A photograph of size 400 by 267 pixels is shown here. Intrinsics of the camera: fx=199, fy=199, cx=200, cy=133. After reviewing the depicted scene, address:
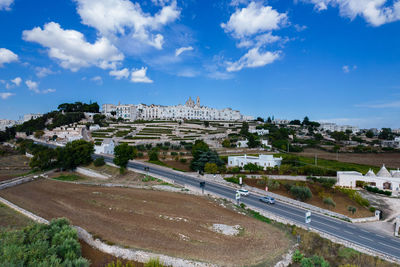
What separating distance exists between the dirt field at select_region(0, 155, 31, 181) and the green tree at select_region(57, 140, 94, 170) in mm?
8749

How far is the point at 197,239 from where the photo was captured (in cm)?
1645

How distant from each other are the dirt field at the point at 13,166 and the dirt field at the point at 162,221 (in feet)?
48.1

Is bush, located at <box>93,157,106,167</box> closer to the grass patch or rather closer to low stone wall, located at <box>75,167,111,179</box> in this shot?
low stone wall, located at <box>75,167,111,179</box>

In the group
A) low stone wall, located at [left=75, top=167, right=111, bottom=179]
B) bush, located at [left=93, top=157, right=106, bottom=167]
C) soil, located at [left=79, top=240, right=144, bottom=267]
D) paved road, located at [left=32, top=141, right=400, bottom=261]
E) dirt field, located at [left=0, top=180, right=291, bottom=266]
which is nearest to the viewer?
soil, located at [left=79, top=240, right=144, bottom=267]

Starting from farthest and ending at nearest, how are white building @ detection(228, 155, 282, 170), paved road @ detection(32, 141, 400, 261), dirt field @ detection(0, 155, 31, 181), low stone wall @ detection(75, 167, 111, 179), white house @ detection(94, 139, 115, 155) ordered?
1. white house @ detection(94, 139, 115, 155)
2. dirt field @ detection(0, 155, 31, 181)
3. white building @ detection(228, 155, 282, 170)
4. low stone wall @ detection(75, 167, 111, 179)
5. paved road @ detection(32, 141, 400, 261)

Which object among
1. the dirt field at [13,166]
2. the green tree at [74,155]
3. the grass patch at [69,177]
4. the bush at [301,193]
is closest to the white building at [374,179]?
the bush at [301,193]

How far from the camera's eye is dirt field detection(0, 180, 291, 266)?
14.9 m

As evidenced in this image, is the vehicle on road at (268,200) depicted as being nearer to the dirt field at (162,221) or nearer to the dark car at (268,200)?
the dark car at (268,200)

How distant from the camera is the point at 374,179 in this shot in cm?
3025

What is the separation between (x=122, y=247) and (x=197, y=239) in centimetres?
580

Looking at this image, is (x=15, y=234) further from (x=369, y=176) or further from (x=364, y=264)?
(x=369, y=176)

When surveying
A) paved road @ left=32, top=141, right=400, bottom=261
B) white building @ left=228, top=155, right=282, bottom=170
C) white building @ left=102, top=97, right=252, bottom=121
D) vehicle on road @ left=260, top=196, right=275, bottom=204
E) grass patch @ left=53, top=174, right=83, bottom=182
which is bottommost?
grass patch @ left=53, top=174, right=83, bottom=182

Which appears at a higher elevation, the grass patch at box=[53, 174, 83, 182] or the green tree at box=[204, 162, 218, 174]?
the green tree at box=[204, 162, 218, 174]

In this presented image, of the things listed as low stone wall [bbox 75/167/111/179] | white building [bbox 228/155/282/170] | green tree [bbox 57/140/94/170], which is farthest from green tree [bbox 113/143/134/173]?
white building [bbox 228/155/282/170]
